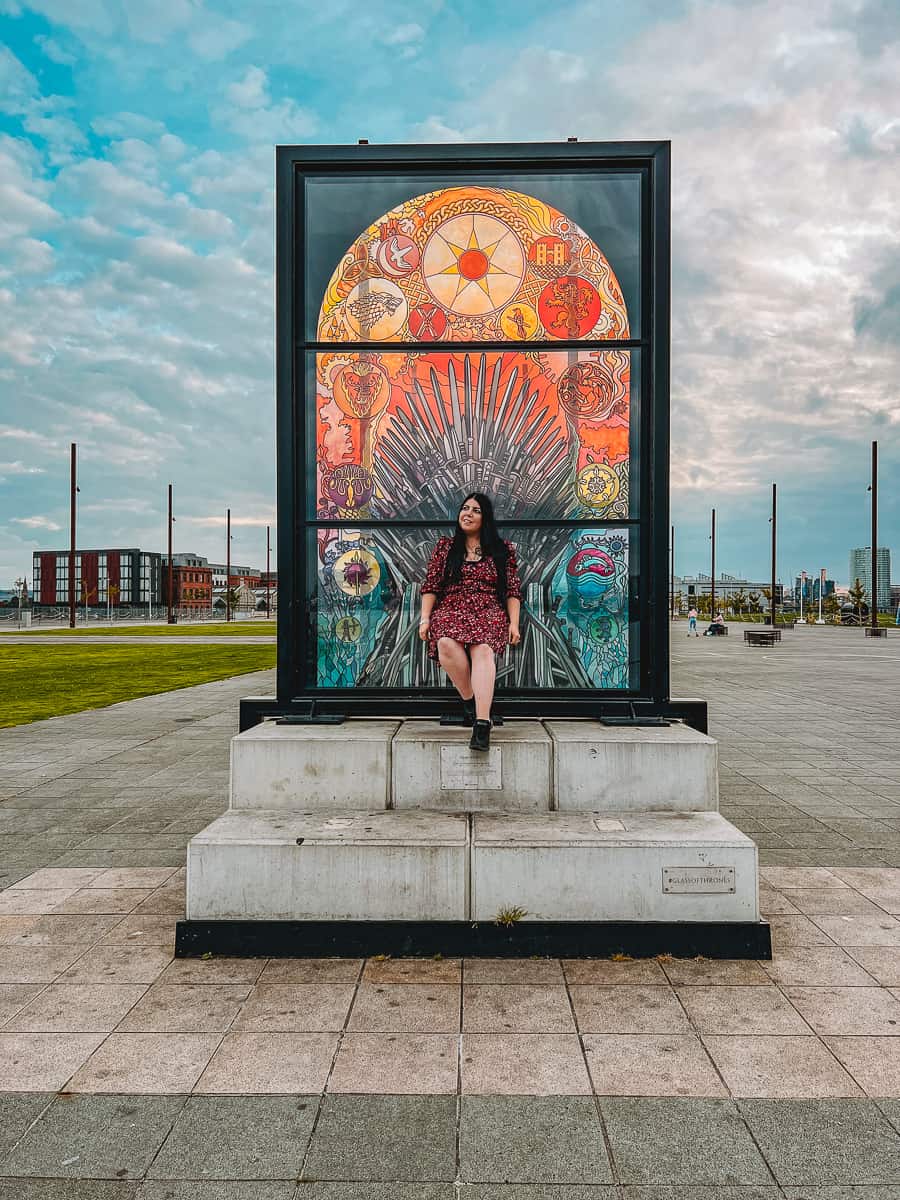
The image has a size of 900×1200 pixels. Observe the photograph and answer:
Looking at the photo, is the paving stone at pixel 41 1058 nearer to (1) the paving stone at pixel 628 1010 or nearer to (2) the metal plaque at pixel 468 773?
(1) the paving stone at pixel 628 1010

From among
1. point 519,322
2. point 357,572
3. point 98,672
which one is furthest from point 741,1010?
point 98,672

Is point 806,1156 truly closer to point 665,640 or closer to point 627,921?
point 627,921

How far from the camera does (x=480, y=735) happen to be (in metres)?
4.69

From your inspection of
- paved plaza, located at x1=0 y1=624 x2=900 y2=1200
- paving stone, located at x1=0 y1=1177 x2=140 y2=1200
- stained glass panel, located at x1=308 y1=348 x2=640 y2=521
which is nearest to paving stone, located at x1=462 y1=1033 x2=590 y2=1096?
paved plaza, located at x1=0 y1=624 x2=900 y2=1200

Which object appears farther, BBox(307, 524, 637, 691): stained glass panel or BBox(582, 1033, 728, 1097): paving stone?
BBox(307, 524, 637, 691): stained glass panel

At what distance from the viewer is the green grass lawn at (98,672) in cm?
1491

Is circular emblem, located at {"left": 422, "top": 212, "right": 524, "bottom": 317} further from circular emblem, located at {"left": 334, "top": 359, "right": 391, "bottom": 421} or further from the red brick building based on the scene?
the red brick building

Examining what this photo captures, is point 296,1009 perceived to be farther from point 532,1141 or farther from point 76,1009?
point 532,1141

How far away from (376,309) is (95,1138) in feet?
16.1

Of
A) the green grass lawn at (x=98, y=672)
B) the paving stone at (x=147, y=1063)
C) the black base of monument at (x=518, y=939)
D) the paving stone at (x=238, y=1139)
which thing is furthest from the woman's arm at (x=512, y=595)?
the green grass lawn at (x=98, y=672)

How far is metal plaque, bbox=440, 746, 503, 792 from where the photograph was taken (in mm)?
4734

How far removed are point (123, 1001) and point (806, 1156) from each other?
8.92ft

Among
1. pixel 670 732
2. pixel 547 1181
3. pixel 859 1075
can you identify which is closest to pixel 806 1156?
pixel 859 1075

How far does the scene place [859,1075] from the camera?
3.10m
